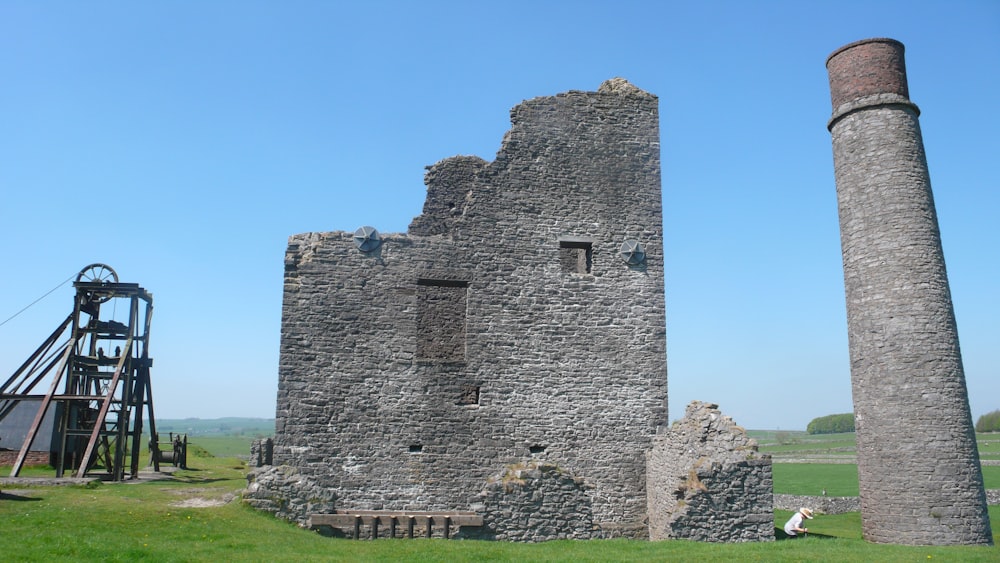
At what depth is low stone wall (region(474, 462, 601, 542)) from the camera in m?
13.7

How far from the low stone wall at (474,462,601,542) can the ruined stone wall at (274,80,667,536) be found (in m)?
0.52

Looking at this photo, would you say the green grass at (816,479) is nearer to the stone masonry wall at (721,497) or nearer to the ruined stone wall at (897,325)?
the ruined stone wall at (897,325)

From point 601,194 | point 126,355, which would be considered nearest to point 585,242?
point 601,194

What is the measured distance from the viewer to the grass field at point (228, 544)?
1025 cm

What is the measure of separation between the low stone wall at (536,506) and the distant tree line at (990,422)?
106m

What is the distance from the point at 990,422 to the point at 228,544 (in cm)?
11553

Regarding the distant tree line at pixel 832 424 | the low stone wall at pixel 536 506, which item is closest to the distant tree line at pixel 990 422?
the distant tree line at pixel 832 424

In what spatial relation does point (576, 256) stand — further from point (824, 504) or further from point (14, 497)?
point (824, 504)

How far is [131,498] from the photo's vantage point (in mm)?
14812

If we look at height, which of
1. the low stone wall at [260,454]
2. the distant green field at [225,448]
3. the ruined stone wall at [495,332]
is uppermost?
the ruined stone wall at [495,332]

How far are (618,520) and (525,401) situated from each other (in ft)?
10.4

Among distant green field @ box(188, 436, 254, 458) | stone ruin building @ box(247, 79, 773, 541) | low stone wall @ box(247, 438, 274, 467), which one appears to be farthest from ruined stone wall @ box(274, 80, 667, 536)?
Answer: distant green field @ box(188, 436, 254, 458)

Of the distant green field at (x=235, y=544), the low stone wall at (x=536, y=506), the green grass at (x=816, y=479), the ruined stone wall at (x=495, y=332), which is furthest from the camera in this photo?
the green grass at (x=816, y=479)

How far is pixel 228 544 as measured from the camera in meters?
10.9
